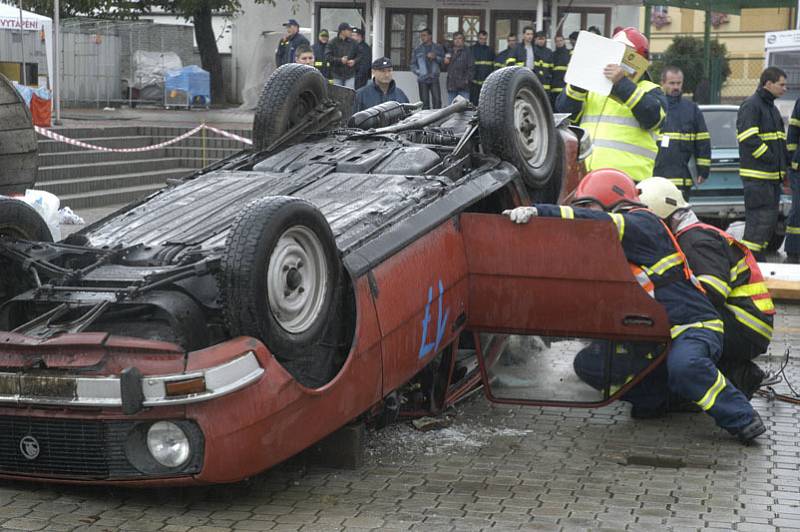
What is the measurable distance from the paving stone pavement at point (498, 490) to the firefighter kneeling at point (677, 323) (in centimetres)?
→ 16

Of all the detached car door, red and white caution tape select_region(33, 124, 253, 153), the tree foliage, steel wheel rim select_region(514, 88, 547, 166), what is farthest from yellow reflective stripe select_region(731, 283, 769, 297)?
the tree foliage

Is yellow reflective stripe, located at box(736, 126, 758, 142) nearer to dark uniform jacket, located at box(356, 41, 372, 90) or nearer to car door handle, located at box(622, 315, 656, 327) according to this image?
car door handle, located at box(622, 315, 656, 327)

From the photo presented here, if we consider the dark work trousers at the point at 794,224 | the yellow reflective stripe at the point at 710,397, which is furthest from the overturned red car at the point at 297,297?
the dark work trousers at the point at 794,224

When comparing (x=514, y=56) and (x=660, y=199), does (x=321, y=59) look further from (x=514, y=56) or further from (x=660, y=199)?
(x=660, y=199)

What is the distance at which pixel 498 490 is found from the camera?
5.20 meters

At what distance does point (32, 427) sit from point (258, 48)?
83.2 ft

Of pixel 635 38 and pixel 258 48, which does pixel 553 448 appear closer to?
pixel 635 38

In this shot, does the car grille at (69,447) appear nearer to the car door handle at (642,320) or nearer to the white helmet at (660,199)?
the car door handle at (642,320)

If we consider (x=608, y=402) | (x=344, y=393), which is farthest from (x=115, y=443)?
(x=608, y=402)

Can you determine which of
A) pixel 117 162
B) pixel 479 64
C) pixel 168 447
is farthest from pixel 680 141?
pixel 479 64

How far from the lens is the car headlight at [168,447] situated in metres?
4.67

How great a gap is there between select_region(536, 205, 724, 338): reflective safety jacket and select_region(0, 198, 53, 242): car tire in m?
2.41

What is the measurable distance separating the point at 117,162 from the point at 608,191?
11.2 metres

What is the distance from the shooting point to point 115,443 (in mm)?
4668
